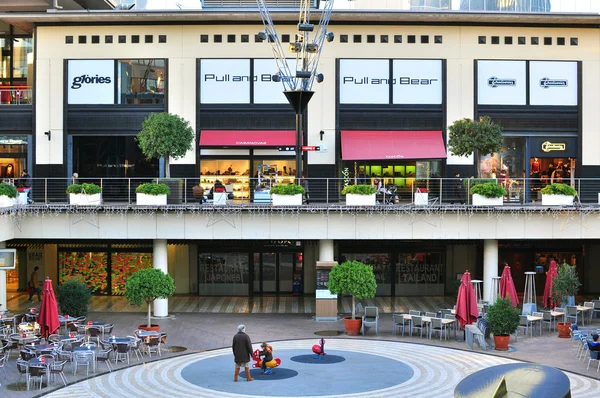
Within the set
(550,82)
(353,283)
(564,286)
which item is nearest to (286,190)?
(353,283)

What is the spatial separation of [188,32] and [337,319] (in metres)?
15.8

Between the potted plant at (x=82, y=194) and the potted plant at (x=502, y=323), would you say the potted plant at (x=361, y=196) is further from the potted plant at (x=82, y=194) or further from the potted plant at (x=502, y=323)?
the potted plant at (x=82, y=194)

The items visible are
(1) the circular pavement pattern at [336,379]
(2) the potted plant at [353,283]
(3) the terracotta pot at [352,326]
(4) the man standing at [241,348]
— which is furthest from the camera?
(3) the terracotta pot at [352,326]

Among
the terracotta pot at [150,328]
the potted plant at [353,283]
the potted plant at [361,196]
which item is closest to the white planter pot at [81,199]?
the terracotta pot at [150,328]

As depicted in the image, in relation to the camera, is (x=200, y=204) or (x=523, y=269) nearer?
(x=200, y=204)

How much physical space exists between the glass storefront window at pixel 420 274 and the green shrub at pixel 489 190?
27.4 ft

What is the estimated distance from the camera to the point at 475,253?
45.1 metres

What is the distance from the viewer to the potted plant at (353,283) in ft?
108

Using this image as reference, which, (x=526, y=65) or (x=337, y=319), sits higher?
(x=526, y=65)

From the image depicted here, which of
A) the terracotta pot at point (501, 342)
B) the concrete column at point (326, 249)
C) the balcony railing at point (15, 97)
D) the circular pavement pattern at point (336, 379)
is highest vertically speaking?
the balcony railing at point (15, 97)

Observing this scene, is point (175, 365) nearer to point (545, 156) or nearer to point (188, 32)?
point (188, 32)

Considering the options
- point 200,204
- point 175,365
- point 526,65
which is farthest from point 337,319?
point 526,65

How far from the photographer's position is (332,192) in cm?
4203

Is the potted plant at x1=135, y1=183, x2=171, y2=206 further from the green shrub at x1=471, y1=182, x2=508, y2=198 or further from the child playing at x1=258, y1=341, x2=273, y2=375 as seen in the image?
the green shrub at x1=471, y1=182, x2=508, y2=198
